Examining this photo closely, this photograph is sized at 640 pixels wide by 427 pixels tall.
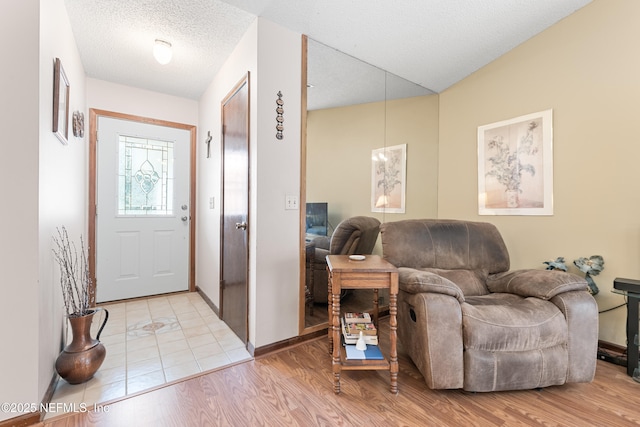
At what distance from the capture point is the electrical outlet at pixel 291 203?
208cm

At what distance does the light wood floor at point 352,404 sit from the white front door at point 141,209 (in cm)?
195

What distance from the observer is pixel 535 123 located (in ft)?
7.79

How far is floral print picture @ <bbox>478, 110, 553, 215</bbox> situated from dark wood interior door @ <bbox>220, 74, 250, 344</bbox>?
2291 mm

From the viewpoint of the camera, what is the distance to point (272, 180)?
6.62 ft

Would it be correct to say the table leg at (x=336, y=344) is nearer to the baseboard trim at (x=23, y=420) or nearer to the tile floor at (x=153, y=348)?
the tile floor at (x=153, y=348)

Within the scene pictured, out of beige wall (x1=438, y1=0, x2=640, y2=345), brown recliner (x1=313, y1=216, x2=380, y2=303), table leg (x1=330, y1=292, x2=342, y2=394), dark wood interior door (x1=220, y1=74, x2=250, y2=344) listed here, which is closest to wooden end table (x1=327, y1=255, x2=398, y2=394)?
table leg (x1=330, y1=292, x2=342, y2=394)

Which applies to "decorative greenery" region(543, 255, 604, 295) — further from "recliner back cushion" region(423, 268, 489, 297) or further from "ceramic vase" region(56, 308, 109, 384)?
"ceramic vase" region(56, 308, 109, 384)

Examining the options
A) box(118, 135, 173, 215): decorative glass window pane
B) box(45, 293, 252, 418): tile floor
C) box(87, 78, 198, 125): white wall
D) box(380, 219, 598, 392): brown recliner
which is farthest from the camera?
box(118, 135, 173, 215): decorative glass window pane

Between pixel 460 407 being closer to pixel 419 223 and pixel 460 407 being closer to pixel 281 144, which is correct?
pixel 419 223

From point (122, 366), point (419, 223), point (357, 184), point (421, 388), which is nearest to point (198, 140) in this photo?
point (357, 184)

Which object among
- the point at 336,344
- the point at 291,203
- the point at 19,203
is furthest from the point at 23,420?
the point at 291,203

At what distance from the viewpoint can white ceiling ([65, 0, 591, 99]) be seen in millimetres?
1905

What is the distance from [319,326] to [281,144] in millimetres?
1478

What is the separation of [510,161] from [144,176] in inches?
151
